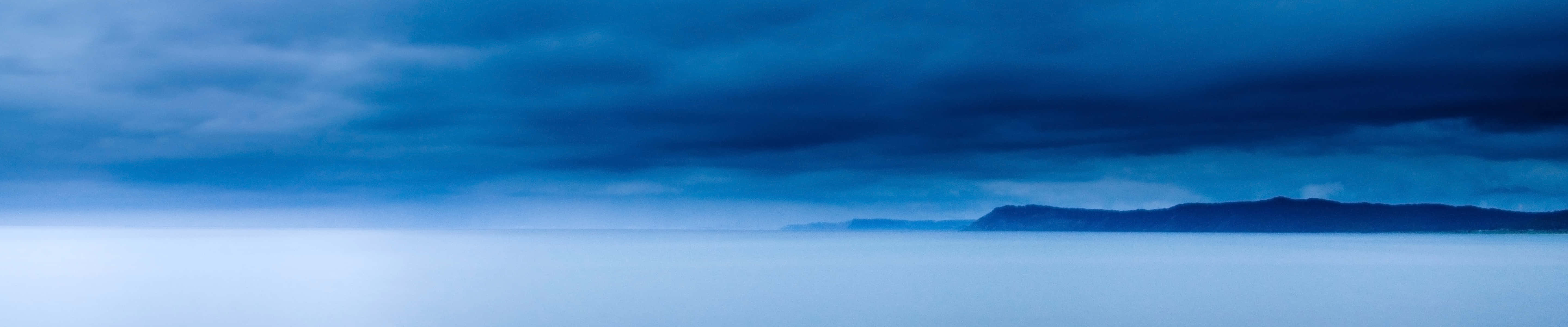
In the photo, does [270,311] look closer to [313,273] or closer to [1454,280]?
[313,273]

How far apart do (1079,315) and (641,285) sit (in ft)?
35.1

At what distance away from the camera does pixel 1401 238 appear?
430 feet

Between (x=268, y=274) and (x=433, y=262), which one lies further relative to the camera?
(x=433, y=262)

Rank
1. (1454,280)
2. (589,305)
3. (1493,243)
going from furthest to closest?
(1493,243)
(1454,280)
(589,305)

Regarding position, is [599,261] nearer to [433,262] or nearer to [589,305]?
[433,262]

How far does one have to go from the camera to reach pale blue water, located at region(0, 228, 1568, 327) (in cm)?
1817

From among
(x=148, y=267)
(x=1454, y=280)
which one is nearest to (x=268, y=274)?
(x=148, y=267)

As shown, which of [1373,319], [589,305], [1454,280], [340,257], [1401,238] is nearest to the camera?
[1373,319]

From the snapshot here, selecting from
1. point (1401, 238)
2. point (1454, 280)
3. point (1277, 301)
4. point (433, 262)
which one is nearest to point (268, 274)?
point (433, 262)

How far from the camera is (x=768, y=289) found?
25719 mm

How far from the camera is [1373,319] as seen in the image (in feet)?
59.0

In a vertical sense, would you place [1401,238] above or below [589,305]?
above

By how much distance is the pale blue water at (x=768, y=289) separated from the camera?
18.2 meters

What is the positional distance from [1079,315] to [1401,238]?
431 ft
